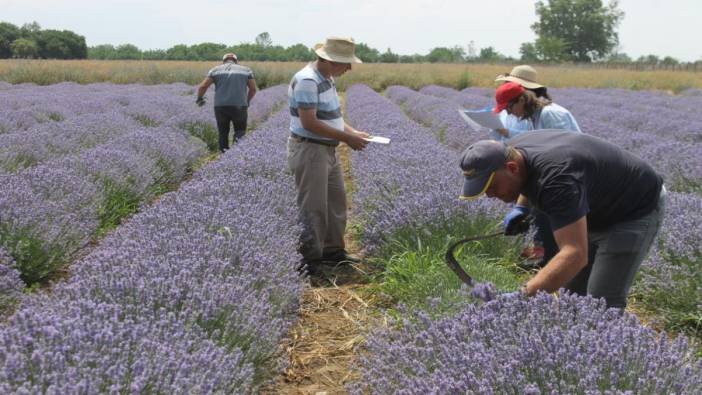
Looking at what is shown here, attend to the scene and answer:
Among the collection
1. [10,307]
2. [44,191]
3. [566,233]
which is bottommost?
[10,307]

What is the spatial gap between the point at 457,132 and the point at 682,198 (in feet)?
14.4

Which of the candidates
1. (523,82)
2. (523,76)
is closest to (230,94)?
(523,76)

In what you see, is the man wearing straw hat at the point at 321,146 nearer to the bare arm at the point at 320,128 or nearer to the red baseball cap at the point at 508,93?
the bare arm at the point at 320,128

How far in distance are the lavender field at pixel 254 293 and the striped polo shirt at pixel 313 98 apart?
524 millimetres

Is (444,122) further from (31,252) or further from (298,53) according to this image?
(298,53)

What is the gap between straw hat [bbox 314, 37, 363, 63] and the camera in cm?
397

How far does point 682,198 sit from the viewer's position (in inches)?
165

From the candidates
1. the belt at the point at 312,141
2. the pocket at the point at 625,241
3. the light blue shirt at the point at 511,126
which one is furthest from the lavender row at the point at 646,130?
the pocket at the point at 625,241

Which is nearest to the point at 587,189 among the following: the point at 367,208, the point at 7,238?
the point at 367,208

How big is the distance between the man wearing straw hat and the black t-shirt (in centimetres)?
181

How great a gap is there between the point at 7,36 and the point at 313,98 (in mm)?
66158

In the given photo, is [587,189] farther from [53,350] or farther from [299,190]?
[299,190]

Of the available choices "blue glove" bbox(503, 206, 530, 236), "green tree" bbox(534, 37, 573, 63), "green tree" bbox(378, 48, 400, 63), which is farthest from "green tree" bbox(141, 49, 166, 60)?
"blue glove" bbox(503, 206, 530, 236)

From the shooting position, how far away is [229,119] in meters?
8.04
